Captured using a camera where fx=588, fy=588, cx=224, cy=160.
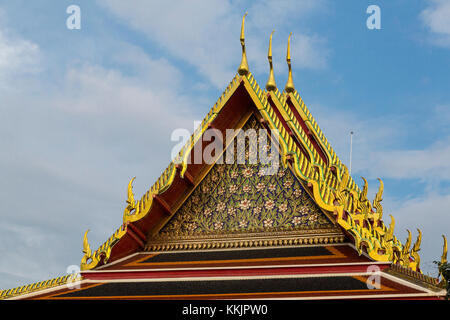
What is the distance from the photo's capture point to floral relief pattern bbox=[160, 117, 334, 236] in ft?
27.9

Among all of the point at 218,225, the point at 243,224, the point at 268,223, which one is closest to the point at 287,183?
the point at 268,223

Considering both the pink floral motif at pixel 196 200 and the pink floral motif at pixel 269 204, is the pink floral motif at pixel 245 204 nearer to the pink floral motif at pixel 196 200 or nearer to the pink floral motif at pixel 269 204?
the pink floral motif at pixel 269 204

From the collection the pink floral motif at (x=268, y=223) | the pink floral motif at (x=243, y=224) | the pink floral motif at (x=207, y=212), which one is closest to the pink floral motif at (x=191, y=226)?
the pink floral motif at (x=207, y=212)

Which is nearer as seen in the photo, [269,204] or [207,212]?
[269,204]

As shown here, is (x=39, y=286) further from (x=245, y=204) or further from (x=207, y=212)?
(x=245, y=204)

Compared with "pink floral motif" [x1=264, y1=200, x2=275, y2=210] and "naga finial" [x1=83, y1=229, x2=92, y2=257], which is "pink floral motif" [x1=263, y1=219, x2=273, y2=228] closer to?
"pink floral motif" [x1=264, y1=200, x2=275, y2=210]

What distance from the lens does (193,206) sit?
906cm

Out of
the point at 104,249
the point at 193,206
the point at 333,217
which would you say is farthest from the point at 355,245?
the point at 104,249

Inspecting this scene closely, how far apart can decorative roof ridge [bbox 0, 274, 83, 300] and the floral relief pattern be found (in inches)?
61.2

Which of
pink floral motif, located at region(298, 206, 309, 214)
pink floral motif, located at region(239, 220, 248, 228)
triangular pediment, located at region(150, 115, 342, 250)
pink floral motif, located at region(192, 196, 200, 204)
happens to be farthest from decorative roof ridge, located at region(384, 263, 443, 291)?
pink floral motif, located at region(192, 196, 200, 204)

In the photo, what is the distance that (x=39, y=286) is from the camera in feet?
26.0

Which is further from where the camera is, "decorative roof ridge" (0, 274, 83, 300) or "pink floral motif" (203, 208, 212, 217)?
"pink floral motif" (203, 208, 212, 217)

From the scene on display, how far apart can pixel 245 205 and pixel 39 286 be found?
3.12m
